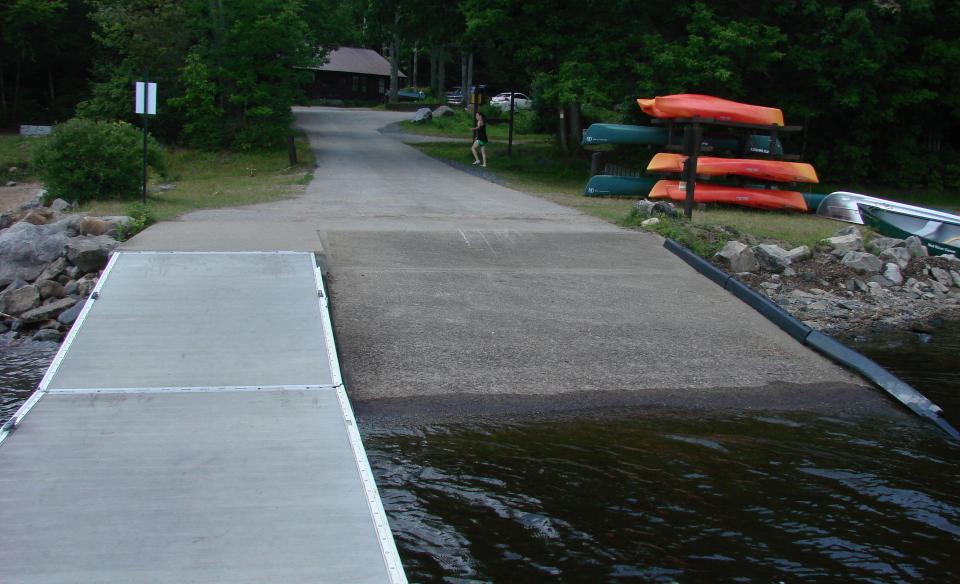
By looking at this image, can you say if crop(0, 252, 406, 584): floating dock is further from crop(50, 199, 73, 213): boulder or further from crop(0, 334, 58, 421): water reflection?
crop(50, 199, 73, 213): boulder

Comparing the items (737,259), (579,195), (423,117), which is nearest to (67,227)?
(737,259)

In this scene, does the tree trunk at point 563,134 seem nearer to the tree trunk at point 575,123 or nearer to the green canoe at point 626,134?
the tree trunk at point 575,123

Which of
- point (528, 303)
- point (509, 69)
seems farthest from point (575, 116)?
point (528, 303)

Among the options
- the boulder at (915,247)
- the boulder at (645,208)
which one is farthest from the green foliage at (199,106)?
the boulder at (915,247)

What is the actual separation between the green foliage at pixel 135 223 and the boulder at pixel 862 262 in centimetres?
1045

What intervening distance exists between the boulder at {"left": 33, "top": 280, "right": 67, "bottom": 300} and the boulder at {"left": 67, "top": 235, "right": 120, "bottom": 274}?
426 millimetres

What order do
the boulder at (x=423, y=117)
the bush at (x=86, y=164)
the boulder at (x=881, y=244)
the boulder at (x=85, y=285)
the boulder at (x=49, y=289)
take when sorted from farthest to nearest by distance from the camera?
1. the boulder at (x=423, y=117)
2. the bush at (x=86, y=164)
3. the boulder at (x=881, y=244)
4. the boulder at (x=49, y=289)
5. the boulder at (x=85, y=285)

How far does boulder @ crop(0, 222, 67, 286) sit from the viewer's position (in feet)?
36.8

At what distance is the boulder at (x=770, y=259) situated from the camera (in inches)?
512

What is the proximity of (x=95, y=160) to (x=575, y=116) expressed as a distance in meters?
15.7

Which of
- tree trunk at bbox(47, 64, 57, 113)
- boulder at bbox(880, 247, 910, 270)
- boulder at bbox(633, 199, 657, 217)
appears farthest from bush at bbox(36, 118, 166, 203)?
tree trunk at bbox(47, 64, 57, 113)

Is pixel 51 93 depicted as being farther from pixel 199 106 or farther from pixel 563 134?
pixel 563 134

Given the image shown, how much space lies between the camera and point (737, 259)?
12750 mm

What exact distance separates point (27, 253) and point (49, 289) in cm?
107
